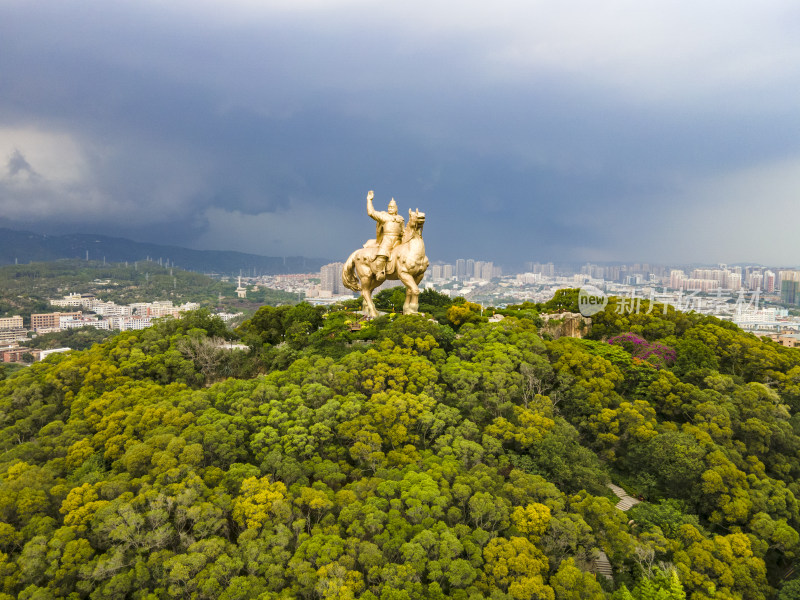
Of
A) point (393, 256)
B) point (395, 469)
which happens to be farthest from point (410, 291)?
point (395, 469)

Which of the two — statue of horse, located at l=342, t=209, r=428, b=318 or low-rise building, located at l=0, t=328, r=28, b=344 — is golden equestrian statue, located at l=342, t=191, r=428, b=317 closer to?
statue of horse, located at l=342, t=209, r=428, b=318

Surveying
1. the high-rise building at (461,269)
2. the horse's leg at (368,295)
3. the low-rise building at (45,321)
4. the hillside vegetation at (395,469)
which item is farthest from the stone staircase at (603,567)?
the high-rise building at (461,269)

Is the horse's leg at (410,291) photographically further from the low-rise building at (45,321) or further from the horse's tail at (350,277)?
the low-rise building at (45,321)

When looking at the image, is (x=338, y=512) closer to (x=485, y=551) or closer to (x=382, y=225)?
(x=485, y=551)

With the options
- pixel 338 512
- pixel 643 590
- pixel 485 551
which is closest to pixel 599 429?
pixel 643 590

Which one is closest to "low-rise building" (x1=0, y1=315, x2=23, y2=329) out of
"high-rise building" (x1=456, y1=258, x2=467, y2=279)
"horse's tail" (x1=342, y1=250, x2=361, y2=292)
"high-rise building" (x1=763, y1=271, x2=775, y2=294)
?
"horse's tail" (x1=342, y1=250, x2=361, y2=292)

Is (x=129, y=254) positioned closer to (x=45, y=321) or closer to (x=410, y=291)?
(x=45, y=321)

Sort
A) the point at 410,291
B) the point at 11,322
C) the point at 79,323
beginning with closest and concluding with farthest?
the point at 410,291
the point at 11,322
the point at 79,323
